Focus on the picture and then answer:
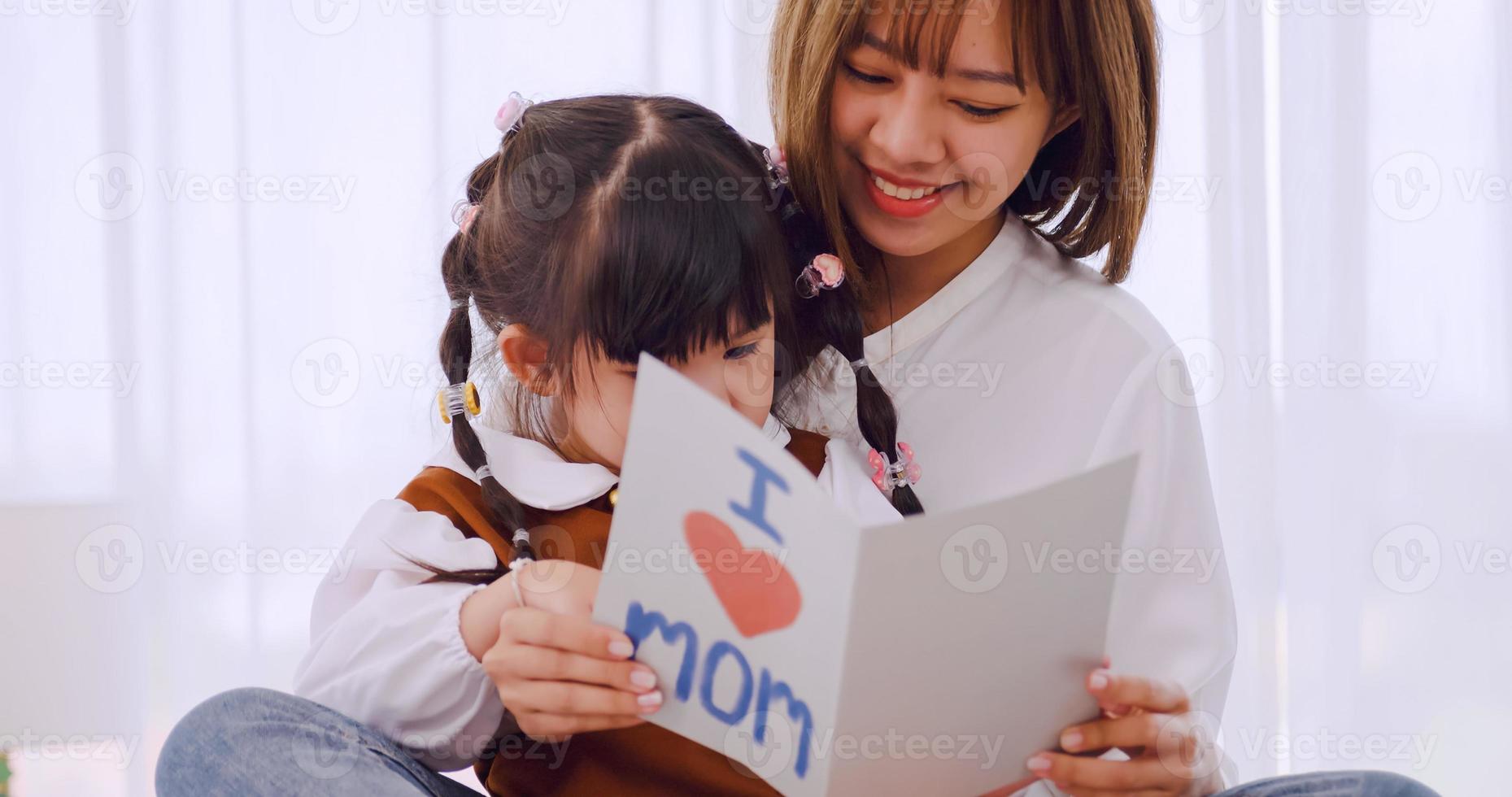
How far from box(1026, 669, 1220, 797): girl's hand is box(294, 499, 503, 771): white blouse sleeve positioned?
40 cm

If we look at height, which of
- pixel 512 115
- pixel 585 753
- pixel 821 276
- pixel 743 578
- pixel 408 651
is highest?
pixel 512 115

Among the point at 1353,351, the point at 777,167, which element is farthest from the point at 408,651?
the point at 1353,351

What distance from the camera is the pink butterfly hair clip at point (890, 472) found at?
1068 mm

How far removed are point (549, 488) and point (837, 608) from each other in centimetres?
37

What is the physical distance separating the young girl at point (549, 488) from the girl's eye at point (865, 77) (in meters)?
0.10

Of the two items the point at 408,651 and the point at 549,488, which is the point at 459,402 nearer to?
the point at 549,488

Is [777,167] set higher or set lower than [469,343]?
higher

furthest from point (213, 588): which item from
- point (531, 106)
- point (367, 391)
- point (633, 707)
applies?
point (633, 707)

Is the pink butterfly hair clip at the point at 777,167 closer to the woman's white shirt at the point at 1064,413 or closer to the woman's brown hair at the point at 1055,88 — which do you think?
the woman's brown hair at the point at 1055,88

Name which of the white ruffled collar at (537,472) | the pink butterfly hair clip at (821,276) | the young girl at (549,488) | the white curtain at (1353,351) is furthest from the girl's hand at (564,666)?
the white curtain at (1353,351)

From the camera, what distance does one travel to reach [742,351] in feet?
3.26

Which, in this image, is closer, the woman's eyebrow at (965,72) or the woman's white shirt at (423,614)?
the woman's white shirt at (423,614)

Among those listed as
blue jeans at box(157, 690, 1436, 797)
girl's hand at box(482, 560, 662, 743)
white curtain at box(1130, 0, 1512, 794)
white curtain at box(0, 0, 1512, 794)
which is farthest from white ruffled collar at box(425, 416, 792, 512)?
white curtain at box(1130, 0, 1512, 794)

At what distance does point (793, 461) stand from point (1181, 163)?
1782 millimetres
